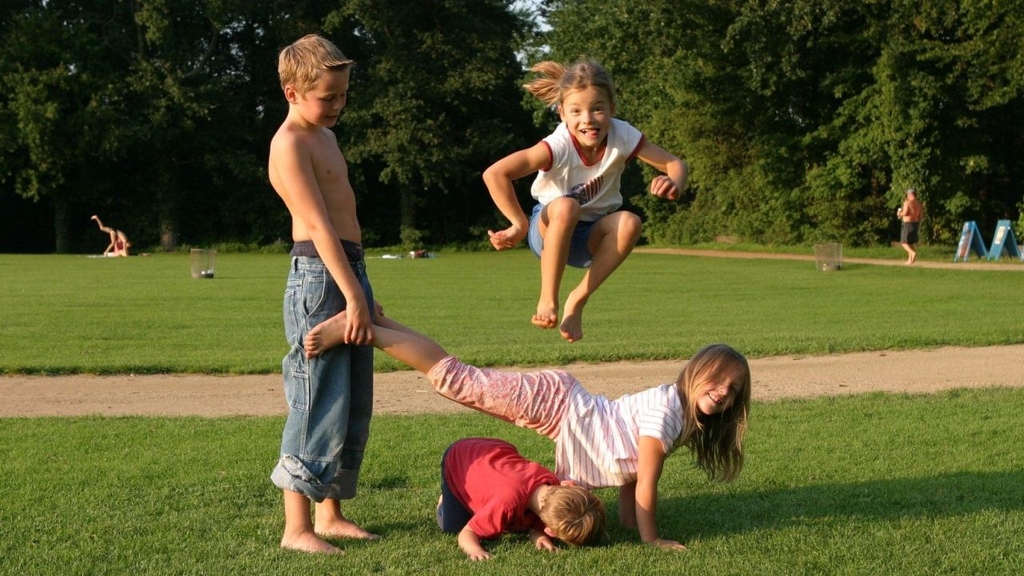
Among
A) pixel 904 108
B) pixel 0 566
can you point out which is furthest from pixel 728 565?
pixel 904 108

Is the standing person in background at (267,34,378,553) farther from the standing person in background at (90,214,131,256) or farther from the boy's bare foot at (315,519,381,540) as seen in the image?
the standing person in background at (90,214,131,256)

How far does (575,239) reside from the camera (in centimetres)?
568

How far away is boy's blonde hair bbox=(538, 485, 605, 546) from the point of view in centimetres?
Answer: 491

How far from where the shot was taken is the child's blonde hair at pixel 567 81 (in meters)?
5.21

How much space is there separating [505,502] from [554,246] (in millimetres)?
1214

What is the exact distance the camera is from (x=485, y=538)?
510 centimetres

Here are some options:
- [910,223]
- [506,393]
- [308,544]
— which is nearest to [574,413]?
[506,393]

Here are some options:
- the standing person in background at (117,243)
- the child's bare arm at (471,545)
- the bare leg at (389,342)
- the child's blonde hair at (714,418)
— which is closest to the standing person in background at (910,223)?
the child's blonde hair at (714,418)

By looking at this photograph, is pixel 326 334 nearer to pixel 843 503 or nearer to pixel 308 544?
pixel 308 544

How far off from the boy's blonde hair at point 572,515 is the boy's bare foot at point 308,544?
0.93 m

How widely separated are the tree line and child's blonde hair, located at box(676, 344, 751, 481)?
28450mm

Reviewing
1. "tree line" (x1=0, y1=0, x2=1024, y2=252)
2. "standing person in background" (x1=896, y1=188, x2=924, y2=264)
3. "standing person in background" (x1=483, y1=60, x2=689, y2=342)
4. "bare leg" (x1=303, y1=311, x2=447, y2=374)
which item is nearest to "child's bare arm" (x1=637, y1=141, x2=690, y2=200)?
"standing person in background" (x1=483, y1=60, x2=689, y2=342)

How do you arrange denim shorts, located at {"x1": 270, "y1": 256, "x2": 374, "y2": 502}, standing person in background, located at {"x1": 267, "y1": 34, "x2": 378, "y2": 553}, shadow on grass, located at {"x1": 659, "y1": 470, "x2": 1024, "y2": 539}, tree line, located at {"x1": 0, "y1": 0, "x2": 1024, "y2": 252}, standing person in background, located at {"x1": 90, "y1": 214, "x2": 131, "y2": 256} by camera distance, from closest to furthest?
standing person in background, located at {"x1": 267, "y1": 34, "x2": 378, "y2": 553} < denim shorts, located at {"x1": 270, "y1": 256, "x2": 374, "y2": 502} < shadow on grass, located at {"x1": 659, "y1": 470, "x2": 1024, "y2": 539} < tree line, located at {"x1": 0, "y1": 0, "x2": 1024, "y2": 252} < standing person in background, located at {"x1": 90, "y1": 214, "x2": 131, "y2": 256}

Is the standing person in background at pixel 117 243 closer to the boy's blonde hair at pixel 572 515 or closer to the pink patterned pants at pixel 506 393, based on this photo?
the pink patterned pants at pixel 506 393
